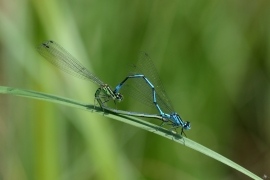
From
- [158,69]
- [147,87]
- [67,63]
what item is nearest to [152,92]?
[147,87]

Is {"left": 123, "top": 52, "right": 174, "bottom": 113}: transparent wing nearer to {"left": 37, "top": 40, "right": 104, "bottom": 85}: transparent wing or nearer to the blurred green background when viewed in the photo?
the blurred green background

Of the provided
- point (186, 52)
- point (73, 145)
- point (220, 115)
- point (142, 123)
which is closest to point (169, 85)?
point (186, 52)

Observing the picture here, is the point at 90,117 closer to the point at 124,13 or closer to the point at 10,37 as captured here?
the point at 10,37

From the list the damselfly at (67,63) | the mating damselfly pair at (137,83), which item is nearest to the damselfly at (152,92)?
the mating damselfly pair at (137,83)

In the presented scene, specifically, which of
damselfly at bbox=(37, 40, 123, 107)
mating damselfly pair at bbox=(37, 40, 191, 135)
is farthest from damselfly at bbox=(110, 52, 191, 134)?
damselfly at bbox=(37, 40, 123, 107)

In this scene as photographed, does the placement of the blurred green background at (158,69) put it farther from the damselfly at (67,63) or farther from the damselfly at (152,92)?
the damselfly at (152,92)

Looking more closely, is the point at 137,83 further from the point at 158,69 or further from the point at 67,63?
the point at 67,63
